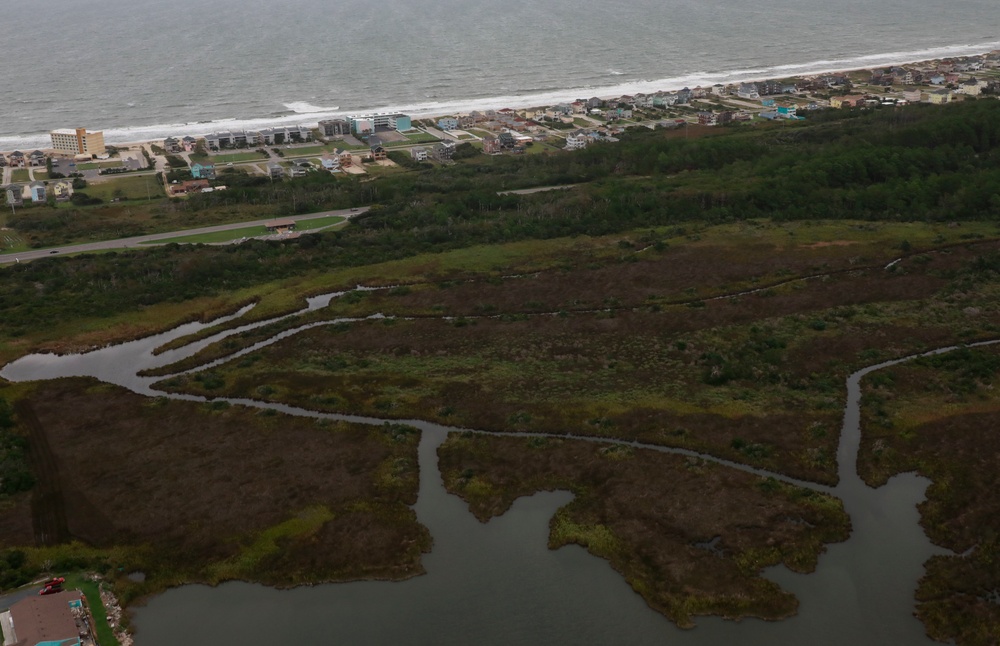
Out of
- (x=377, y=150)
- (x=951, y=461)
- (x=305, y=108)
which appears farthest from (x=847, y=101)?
(x=951, y=461)

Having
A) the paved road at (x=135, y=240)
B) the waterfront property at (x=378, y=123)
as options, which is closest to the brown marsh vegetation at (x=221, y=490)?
the paved road at (x=135, y=240)

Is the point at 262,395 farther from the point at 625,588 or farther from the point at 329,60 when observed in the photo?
the point at 329,60

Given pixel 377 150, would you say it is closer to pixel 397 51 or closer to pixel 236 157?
pixel 236 157

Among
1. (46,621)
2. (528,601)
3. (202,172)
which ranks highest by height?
(202,172)

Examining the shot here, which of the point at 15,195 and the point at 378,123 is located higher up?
the point at 378,123

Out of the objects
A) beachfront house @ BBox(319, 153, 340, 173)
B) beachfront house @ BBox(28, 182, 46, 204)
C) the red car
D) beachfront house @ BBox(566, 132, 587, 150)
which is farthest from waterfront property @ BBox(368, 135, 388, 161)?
the red car

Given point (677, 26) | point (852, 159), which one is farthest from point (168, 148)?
point (677, 26)
